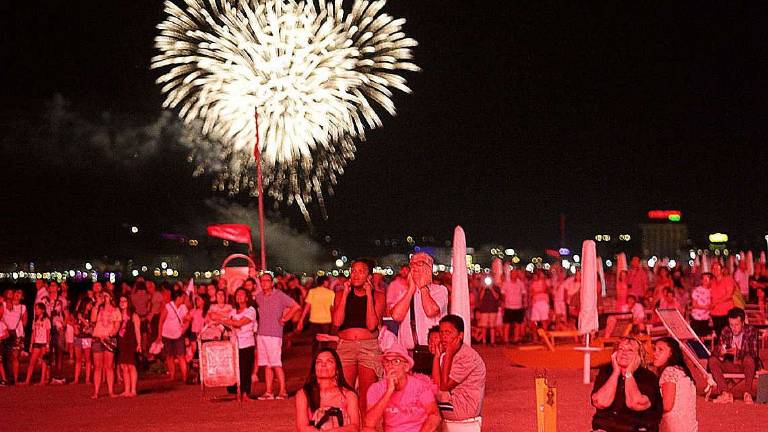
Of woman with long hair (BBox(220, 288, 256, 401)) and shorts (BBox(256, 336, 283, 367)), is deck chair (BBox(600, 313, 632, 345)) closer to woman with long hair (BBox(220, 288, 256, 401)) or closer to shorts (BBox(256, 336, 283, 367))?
shorts (BBox(256, 336, 283, 367))

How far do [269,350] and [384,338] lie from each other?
6.20 metres

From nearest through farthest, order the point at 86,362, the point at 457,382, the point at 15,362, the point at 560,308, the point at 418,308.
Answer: the point at 457,382
the point at 418,308
the point at 86,362
the point at 15,362
the point at 560,308

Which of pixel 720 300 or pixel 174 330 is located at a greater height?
pixel 720 300

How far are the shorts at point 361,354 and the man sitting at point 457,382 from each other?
211cm

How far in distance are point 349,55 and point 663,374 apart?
22.6 m

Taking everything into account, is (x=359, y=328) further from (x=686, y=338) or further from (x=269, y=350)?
(x=686, y=338)

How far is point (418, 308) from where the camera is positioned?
388 inches

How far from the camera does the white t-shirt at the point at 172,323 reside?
62.0 ft

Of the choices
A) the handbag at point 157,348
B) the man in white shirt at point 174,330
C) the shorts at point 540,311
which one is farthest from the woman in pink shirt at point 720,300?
the handbag at point 157,348

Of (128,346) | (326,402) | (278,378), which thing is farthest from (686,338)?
(326,402)

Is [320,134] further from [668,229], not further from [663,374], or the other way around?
[668,229]

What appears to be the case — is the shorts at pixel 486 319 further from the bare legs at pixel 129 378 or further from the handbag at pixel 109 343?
the handbag at pixel 109 343

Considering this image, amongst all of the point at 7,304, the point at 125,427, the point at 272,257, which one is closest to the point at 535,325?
the point at 7,304

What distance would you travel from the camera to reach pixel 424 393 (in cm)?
786
